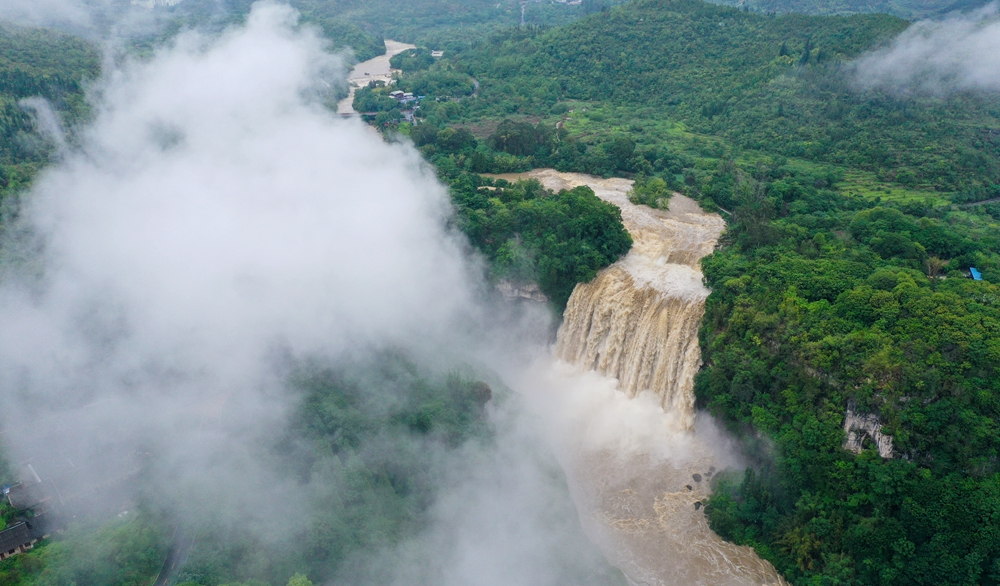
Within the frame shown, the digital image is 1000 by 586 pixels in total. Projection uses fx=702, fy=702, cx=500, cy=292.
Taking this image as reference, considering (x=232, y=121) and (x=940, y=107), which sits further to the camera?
(x=940, y=107)

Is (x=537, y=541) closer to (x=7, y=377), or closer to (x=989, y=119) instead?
(x=7, y=377)

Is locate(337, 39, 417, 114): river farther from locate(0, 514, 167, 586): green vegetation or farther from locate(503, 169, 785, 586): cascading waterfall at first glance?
locate(0, 514, 167, 586): green vegetation

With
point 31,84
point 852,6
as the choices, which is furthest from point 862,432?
point 852,6

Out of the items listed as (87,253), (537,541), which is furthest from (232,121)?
(537,541)

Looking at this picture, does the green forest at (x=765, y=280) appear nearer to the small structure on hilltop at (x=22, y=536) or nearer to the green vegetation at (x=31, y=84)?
the green vegetation at (x=31, y=84)

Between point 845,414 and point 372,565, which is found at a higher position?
point 845,414

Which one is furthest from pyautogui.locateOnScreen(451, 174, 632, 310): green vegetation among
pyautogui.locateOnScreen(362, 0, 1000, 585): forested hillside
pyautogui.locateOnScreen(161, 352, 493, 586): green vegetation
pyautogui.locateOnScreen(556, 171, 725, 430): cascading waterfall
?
pyautogui.locateOnScreen(161, 352, 493, 586): green vegetation

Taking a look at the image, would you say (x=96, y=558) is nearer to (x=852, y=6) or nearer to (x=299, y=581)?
(x=299, y=581)
